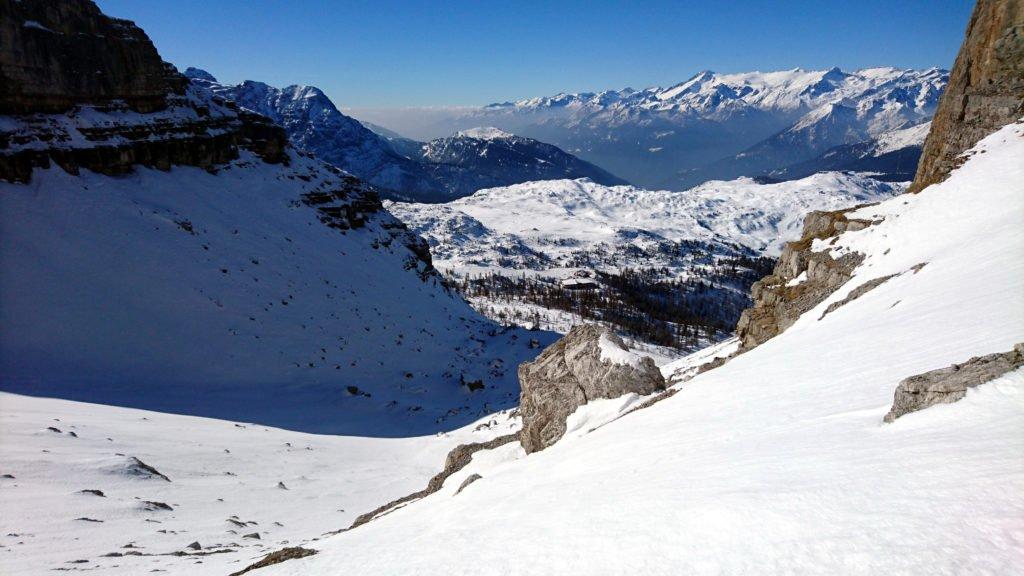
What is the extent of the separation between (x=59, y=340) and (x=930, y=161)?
6797cm

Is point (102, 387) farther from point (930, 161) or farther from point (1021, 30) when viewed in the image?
point (1021, 30)

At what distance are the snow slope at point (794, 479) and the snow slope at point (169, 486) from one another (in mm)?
7408

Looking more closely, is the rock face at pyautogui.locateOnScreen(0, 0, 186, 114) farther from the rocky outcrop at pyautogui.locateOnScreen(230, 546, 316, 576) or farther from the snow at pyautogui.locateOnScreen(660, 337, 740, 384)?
the snow at pyautogui.locateOnScreen(660, 337, 740, 384)

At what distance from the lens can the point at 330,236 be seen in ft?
259

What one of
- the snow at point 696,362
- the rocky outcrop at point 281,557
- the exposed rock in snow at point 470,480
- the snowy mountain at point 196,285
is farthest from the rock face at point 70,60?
the snow at point 696,362

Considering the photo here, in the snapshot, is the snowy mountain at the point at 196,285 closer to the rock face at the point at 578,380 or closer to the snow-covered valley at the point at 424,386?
the snow-covered valley at the point at 424,386

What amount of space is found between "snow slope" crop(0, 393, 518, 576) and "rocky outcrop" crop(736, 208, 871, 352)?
1821 cm

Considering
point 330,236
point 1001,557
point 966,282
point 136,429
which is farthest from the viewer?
point 330,236

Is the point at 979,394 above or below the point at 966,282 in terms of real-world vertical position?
below

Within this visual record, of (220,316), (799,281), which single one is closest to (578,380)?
(799,281)

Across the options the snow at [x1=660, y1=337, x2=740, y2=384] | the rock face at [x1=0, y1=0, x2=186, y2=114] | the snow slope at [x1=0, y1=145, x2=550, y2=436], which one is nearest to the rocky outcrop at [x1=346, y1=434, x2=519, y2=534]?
the snow at [x1=660, y1=337, x2=740, y2=384]

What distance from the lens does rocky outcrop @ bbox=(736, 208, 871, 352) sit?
2734 cm

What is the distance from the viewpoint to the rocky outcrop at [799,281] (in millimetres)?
27344

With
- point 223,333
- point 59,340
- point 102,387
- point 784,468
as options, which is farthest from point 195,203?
point 784,468
